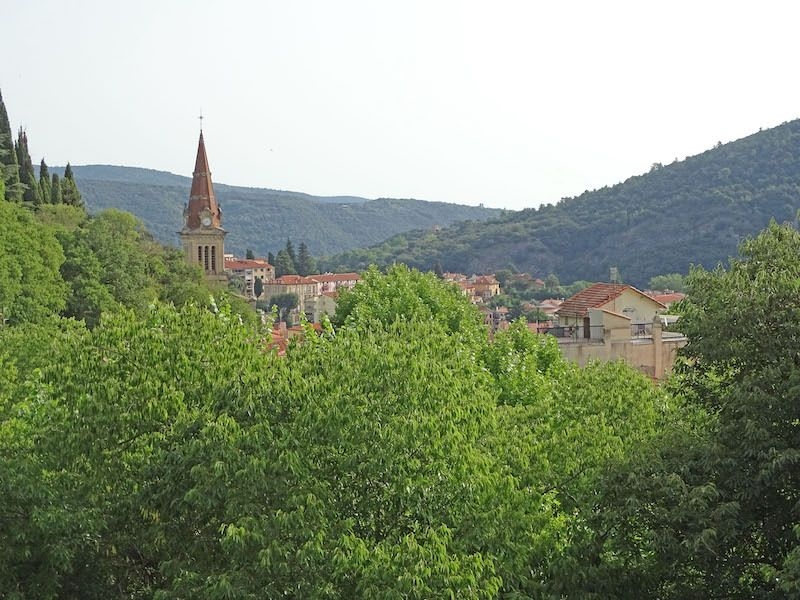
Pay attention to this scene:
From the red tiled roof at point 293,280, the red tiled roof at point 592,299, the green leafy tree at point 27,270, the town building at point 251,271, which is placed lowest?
the red tiled roof at point 293,280

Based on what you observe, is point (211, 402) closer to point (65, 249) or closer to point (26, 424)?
point (26, 424)

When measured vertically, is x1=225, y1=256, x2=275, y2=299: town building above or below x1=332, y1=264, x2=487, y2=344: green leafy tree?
below

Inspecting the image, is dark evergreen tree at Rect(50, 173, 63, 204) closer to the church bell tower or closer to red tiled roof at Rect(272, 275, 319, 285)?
the church bell tower

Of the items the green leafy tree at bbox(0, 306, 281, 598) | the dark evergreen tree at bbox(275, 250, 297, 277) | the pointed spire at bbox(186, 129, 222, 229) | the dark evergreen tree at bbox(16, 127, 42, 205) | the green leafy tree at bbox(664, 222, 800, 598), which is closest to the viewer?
the green leafy tree at bbox(664, 222, 800, 598)

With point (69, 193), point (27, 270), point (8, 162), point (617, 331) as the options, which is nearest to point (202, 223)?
point (69, 193)

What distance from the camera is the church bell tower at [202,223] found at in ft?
346

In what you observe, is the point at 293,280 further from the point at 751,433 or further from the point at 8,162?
the point at 751,433

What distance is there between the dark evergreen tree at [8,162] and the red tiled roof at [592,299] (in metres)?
31.8

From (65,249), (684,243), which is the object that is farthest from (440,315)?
(684,243)

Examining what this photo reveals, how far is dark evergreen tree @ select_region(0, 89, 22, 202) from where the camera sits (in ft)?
219

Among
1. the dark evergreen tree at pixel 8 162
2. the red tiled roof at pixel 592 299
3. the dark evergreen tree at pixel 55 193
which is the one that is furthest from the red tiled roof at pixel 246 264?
the red tiled roof at pixel 592 299

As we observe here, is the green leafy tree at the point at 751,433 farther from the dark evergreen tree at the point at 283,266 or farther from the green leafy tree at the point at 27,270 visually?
the dark evergreen tree at the point at 283,266

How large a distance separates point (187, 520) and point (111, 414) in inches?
Result: 87.3

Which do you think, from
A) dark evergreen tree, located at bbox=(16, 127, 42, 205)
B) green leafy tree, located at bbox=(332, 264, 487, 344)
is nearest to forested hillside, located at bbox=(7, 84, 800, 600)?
green leafy tree, located at bbox=(332, 264, 487, 344)
